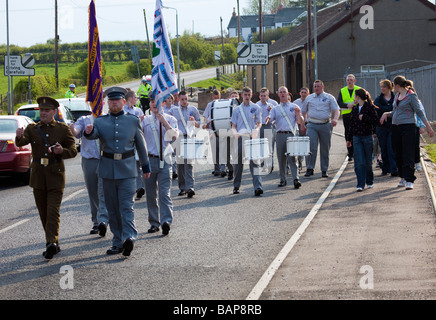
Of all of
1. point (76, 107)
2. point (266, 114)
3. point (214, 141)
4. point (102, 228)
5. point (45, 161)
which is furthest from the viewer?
point (76, 107)

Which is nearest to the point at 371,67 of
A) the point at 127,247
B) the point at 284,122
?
the point at 284,122

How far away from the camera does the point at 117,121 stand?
29.1 ft

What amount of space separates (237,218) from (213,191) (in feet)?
11.3

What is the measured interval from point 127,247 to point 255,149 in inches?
215

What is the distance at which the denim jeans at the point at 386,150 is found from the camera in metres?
15.2

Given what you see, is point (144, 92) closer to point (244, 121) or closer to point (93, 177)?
point (244, 121)

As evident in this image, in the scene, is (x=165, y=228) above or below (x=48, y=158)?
below

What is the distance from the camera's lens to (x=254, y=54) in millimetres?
26469

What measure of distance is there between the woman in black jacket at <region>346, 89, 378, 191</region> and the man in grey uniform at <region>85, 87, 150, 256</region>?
586 centimetres

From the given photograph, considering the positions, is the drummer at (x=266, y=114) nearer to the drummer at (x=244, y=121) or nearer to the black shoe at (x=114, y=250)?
the drummer at (x=244, y=121)

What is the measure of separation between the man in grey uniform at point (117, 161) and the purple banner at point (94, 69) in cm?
132

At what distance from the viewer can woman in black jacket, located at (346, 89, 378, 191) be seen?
13547 millimetres

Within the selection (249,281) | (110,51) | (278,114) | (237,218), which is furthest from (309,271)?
(110,51)

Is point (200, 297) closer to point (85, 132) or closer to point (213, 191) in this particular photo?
point (85, 132)
